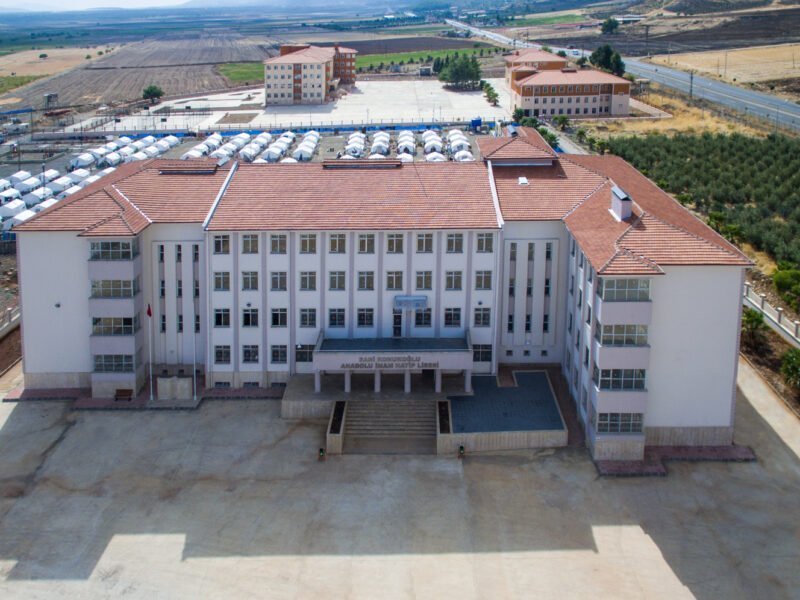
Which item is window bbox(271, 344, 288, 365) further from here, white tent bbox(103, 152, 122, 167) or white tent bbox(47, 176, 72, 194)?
white tent bbox(103, 152, 122, 167)

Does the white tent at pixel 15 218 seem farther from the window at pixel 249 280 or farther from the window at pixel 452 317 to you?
the window at pixel 452 317

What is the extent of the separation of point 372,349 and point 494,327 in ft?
19.5

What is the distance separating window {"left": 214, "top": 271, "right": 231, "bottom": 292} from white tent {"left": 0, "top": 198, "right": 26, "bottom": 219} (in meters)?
35.6

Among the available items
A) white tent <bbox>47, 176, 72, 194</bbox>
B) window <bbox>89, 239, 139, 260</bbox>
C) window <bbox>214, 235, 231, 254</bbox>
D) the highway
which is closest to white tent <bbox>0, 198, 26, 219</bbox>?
white tent <bbox>47, 176, 72, 194</bbox>

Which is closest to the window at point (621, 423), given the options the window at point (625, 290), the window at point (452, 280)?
the window at point (625, 290)

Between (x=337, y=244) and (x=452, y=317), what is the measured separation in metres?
6.31

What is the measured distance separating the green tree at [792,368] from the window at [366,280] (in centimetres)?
1923

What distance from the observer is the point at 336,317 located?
39.0 meters

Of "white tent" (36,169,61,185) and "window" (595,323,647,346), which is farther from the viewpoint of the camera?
"white tent" (36,169,61,185)

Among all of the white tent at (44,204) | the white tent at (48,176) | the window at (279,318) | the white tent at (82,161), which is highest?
the white tent at (82,161)

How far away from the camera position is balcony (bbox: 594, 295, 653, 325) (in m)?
31.9

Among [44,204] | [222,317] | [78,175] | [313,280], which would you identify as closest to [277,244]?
[313,280]

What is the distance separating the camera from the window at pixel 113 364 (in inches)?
1497

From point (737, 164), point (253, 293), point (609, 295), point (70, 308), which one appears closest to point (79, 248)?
point (70, 308)
